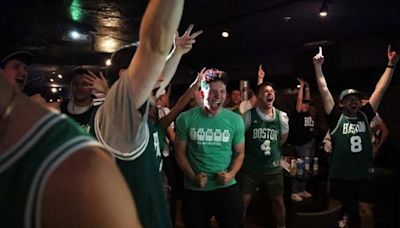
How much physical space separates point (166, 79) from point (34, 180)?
1.94 metres

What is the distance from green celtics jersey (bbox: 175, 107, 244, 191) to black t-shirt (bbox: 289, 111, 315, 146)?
3.55 metres

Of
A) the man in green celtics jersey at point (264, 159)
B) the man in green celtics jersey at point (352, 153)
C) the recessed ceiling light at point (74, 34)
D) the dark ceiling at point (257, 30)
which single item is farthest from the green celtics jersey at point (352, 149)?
the recessed ceiling light at point (74, 34)

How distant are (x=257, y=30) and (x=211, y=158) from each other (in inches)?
222

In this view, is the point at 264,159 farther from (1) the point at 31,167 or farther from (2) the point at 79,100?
(1) the point at 31,167

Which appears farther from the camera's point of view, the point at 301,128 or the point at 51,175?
the point at 301,128

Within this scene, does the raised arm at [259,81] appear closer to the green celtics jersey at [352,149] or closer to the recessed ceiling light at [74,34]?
the green celtics jersey at [352,149]

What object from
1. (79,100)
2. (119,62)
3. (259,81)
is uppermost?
(259,81)

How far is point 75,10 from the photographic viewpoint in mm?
6711

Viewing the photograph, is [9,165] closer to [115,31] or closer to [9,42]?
[9,42]

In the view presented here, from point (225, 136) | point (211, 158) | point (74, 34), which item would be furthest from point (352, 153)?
point (74, 34)

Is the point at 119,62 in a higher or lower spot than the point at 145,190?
higher

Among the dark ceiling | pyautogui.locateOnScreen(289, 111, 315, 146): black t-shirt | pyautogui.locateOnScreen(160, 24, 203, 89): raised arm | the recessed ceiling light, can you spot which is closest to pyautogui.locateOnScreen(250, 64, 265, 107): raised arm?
the dark ceiling

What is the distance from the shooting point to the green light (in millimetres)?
6242

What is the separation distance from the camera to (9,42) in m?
1.48
